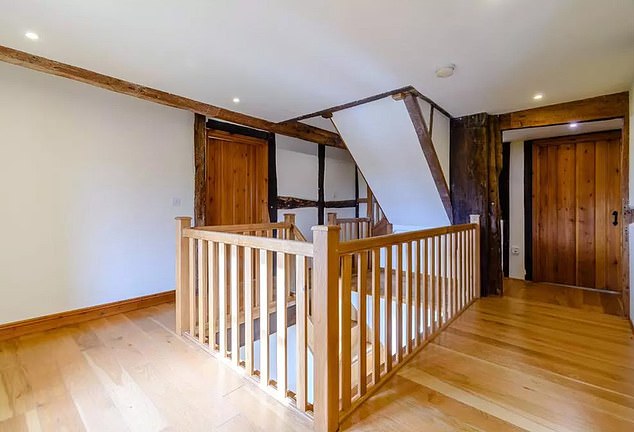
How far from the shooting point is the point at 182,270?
2432 millimetres

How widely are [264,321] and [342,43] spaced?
1822 millimetres

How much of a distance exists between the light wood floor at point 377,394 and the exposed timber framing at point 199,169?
1.36m

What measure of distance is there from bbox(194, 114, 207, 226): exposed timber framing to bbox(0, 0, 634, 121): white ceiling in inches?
26.7

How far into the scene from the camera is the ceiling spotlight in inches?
90.6

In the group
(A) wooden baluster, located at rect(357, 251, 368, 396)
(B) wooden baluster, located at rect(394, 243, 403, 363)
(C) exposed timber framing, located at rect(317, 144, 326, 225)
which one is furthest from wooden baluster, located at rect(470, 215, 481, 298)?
(C) exposed timber framing, located at rect(317, 144, 326, 225)

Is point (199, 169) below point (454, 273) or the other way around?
the other way around

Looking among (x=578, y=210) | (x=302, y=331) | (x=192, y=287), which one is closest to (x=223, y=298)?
(x=192, y=287)

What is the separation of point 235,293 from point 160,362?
2.17ft

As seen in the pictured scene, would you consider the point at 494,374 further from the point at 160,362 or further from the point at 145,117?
the point at 145,117

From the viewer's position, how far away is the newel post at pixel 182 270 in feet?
7.97

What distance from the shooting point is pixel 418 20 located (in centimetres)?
176

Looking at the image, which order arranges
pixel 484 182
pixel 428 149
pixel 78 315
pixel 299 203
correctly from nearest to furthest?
pixel 78 315
pixel 428 149
pixel 484 182
pixel 299 203

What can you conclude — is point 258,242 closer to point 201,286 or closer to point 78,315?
point 201,286

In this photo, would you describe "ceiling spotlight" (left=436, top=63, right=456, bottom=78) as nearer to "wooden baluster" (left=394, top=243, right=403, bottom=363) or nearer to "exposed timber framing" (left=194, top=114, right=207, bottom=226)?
"wooden baluster" (left=394, top=243, right=403, bottom=363)
